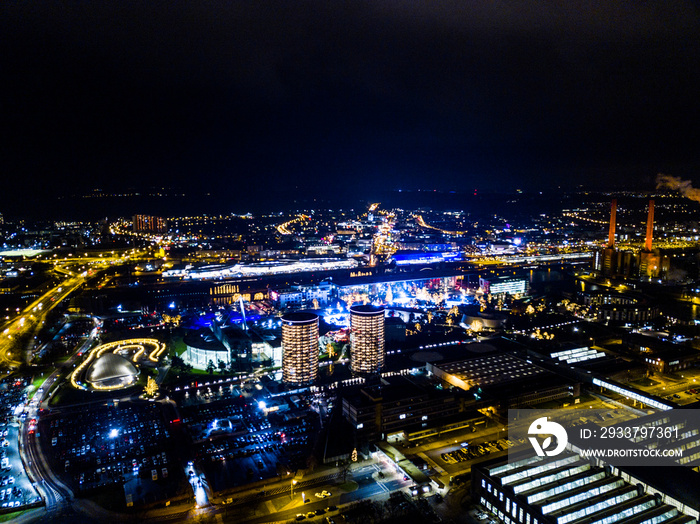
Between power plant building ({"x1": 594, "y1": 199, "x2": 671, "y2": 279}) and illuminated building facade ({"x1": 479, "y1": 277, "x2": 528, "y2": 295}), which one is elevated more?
power plant building ({"x1": 594, "y1": 199, "x2": 671, "y2": 279})

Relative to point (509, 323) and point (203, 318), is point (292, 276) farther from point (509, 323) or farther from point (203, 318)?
point (509, 323)

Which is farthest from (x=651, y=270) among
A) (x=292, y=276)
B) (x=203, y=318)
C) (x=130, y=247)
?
(x=130, y=247)

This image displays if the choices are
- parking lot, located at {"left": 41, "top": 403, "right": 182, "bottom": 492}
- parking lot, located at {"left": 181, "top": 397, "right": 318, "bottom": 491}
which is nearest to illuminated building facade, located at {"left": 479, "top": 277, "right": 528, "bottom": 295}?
parking lot, located at {"left": 181, "top": 397, "right": 318, "bottom": 491}

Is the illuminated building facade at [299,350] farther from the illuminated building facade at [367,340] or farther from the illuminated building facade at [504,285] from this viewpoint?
the illuminated building facade at [504,285]

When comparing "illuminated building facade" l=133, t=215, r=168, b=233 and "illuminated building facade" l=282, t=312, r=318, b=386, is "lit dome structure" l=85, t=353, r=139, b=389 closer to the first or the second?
"illuminated building facade" l=282, t=312, r=318, b=386

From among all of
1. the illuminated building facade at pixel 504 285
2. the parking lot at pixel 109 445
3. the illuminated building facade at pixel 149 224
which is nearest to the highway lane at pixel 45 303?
the parking lot at pixel 109 445
